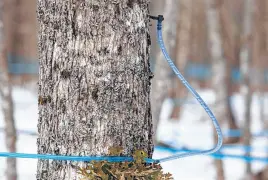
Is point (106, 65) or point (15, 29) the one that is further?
point (15, 29)

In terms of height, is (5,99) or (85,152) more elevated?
(5,99)

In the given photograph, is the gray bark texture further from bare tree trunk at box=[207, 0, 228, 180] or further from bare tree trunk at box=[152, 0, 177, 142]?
bare tree trunk at box=[207, 0, 228, 180]

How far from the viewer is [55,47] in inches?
76.4

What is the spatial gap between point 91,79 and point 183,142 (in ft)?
31.6

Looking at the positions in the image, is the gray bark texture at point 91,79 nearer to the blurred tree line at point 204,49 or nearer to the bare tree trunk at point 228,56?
the blurred tree line at point 204,49

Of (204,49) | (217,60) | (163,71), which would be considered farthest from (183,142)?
(204,49)

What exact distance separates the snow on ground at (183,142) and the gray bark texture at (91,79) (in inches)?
162

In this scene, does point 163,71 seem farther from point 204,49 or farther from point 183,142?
point 204,49

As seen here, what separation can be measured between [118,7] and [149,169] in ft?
1.84

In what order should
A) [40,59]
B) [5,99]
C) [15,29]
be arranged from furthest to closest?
1. [15,29]
2. [5,99]
3. [40,59]

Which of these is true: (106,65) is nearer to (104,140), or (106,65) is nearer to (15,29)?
(104,140)

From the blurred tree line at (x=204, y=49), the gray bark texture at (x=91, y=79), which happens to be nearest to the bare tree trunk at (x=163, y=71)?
the blurred tree line at (x=204, y=49)

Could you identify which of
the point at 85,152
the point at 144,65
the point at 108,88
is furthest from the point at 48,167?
the point at 144,65

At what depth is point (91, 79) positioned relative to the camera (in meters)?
1.90
